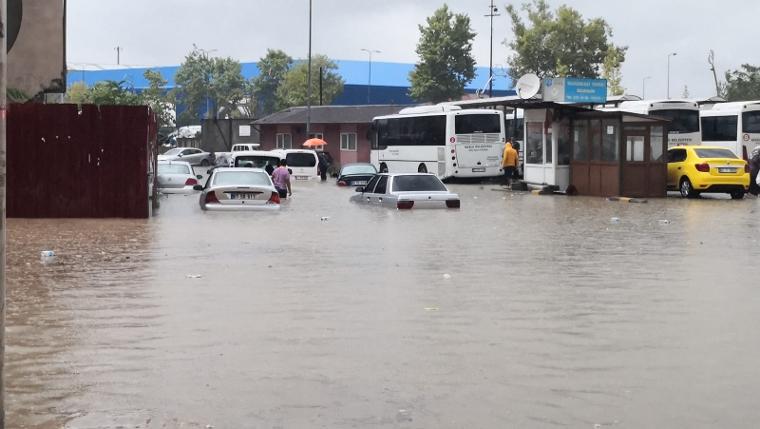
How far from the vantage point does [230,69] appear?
124688 millimetres

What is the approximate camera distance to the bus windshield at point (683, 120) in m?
44.6

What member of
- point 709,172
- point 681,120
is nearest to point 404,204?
point 709,172

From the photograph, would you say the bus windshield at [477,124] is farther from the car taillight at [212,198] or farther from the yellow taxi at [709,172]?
the car taillight at [212,198]

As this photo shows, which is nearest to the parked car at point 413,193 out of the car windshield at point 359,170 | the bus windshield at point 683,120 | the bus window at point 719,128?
the car windshield at point 359,170

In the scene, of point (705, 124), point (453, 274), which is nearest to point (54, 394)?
point (453, 274)

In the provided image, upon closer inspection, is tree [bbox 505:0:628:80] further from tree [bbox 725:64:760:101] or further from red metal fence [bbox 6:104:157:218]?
red metal fence [bbox 6:104:157:218]

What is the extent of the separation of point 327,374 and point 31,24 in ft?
11.1

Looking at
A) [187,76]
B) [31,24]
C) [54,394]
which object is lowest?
[54,394]

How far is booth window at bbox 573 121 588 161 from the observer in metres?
36.7

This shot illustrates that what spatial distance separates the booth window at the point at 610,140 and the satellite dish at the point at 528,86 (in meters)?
4.46

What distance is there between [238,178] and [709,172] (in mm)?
14578

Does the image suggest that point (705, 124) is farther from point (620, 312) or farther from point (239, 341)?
point (239, 341)

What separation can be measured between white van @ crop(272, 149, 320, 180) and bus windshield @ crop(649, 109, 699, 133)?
15904mm

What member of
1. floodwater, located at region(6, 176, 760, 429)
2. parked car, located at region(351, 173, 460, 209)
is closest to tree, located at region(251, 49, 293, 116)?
parked car, located at region(351, 173, 460, 209)
